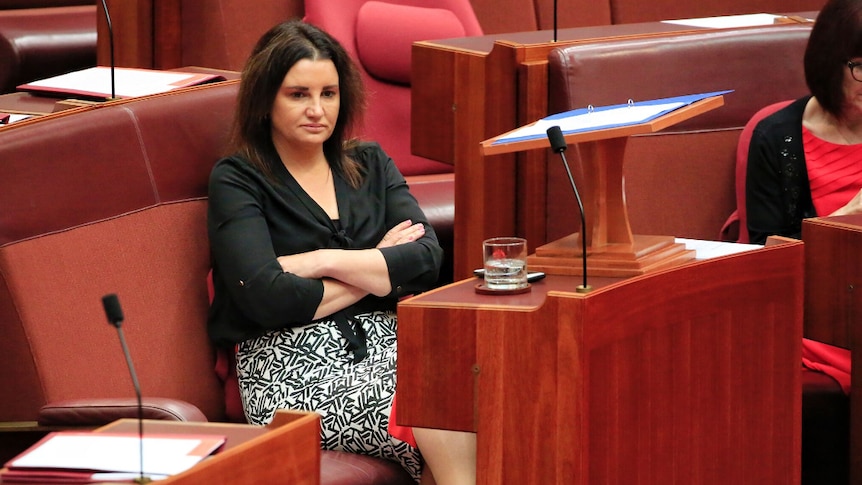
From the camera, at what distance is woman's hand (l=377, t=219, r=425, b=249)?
2428 mm

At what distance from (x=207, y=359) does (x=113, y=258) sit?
256 mm

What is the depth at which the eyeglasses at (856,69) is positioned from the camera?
2.51 meters

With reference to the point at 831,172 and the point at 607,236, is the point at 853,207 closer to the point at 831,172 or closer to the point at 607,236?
the point at 831,172

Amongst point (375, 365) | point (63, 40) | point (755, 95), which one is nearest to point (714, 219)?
point (755, 95)

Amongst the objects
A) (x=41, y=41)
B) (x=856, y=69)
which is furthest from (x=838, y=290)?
(x=41, y=41)

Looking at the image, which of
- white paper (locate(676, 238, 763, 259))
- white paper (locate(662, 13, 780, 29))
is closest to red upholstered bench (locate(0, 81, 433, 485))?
white paper (locate(676, 238, 763, 259))

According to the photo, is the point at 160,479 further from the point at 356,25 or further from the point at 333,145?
the point at 356,25

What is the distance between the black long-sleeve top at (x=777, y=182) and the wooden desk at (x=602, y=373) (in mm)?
545

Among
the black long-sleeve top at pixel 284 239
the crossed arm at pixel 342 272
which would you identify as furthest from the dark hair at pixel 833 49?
the crossed arm at pixel 342 272

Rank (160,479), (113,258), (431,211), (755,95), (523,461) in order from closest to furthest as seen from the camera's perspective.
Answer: (160,479) < (523,461) < (113,258) < (755,95) < (431,211)

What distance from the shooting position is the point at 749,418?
2.06 m

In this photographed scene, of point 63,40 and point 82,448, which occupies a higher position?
point 63,40

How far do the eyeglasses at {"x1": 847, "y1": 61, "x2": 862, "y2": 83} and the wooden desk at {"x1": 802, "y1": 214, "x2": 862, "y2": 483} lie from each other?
0.93 feet

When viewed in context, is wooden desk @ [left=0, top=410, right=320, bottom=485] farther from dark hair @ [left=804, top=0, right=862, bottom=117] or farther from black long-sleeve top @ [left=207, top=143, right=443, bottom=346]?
dark hair @ [left=804, top=0, right=862, bottom=117]
